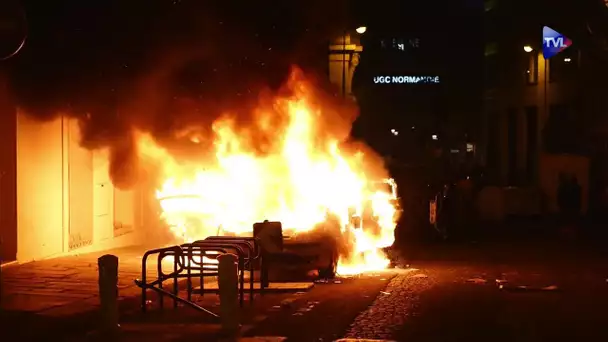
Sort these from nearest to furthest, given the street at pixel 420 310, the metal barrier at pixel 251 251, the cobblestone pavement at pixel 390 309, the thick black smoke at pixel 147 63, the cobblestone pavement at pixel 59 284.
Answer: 1. the street at pixel 420 310
2. the cobblestone pavement at pixel 390 309
3. the cobblestone pavement at pixel 59 284
4. the metal barrier at pixel 251 251
5. the thick black smoke at pixel 147 63

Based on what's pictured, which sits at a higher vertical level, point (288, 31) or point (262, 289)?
point (288, 31)

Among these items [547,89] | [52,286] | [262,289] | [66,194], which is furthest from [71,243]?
[547,89]

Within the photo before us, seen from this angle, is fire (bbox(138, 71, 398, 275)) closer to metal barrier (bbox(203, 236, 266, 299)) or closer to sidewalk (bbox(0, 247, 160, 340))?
sidewalk (bbox(0, 247, 160, 340))

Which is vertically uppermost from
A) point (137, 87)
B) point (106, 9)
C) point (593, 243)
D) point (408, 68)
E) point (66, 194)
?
point (408, 68)

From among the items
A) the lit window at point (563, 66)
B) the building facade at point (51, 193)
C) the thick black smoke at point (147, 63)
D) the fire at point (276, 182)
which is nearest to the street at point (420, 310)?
the fire at point (276, 182)

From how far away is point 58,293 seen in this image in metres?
11.9

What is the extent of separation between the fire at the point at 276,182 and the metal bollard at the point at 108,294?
6.37 m

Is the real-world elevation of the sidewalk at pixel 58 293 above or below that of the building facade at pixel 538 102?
below

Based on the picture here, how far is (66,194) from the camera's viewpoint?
16.1 m

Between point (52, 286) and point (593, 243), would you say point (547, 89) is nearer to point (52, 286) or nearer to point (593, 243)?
point (593, 243)

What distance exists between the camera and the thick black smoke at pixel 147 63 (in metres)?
14.9

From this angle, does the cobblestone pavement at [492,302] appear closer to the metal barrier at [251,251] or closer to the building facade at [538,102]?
the metal barrier at [251,251]

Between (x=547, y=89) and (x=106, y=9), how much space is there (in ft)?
94.2

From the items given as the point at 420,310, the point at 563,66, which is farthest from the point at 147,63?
the point at 563,66
